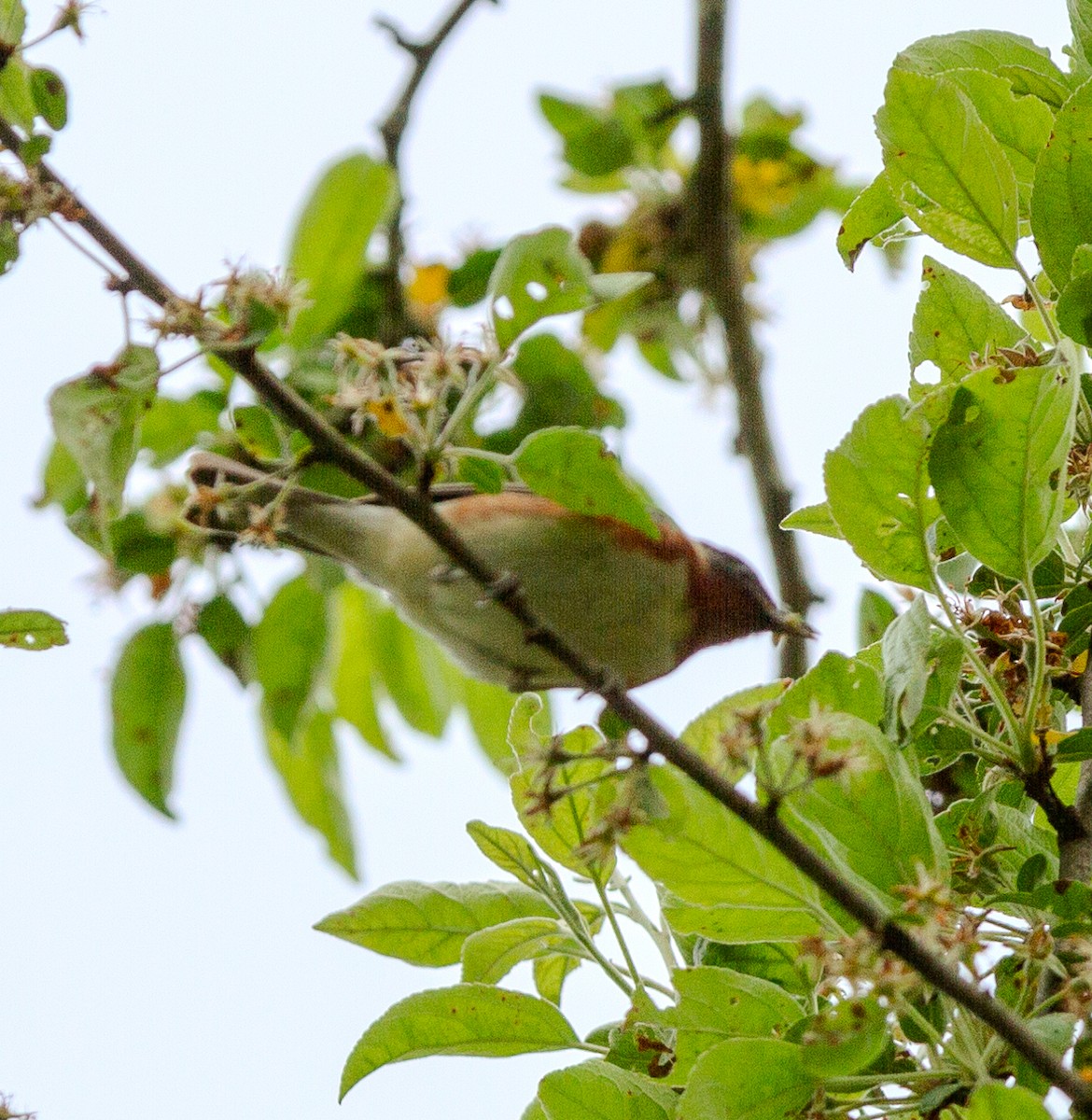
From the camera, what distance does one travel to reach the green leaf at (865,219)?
2164mm

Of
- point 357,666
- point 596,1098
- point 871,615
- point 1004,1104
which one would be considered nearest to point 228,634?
point 357,666

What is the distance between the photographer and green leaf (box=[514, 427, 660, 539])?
1.72 metres

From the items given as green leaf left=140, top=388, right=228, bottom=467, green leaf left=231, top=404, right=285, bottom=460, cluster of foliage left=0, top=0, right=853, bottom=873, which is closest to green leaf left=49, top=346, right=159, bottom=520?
cluster of foliage left=0, top=0, right=853, bottom=873

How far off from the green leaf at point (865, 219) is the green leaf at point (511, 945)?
3.65ft

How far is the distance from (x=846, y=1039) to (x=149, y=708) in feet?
9.25

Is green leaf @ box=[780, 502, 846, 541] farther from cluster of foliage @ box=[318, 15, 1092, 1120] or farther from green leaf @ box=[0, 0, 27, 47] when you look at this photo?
green leaf @ box=[0, 0, 27, 47]

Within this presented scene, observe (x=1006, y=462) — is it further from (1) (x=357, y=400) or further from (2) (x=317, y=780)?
(2) (x=317, y=780)

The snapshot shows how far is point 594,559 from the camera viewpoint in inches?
143

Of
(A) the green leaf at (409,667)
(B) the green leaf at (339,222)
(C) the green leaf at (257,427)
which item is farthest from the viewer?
(A) the green leaf at (409,667)

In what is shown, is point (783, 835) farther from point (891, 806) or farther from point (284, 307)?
point (284, 307)

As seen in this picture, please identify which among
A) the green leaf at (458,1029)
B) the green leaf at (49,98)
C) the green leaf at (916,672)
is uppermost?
the green leaf at (49,98)

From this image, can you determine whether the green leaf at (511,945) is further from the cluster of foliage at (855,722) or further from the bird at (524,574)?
the bird at (524,574)

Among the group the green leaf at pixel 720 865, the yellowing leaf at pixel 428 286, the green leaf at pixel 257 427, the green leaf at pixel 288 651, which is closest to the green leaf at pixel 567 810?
the green leaf at pixel 720 865

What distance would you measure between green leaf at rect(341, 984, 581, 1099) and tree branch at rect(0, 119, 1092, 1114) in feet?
1.96
